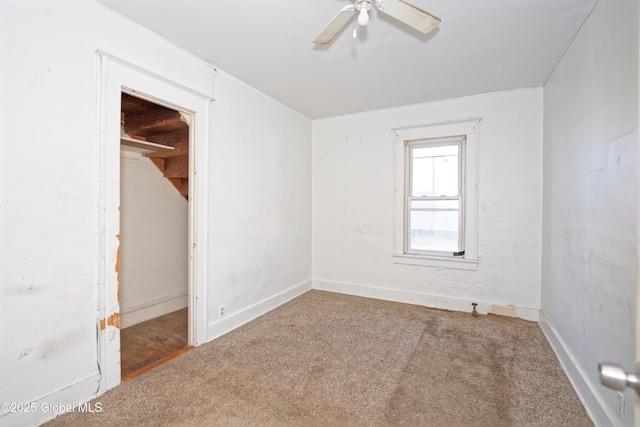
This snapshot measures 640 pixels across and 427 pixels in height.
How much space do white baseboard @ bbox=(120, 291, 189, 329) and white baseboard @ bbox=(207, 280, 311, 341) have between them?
44.5 inches

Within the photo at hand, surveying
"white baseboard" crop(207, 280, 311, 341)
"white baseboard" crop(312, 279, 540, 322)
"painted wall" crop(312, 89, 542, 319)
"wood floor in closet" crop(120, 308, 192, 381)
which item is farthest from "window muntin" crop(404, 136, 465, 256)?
"wood floor in closet" crop(120, 308, 192, 381)

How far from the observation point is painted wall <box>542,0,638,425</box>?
4.92 ft

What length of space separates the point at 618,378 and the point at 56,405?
2573 mm

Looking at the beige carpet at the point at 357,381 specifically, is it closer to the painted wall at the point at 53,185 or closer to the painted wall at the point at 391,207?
the painted wall at the point at 53,185

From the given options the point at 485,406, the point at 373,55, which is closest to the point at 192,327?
the point at 485,406

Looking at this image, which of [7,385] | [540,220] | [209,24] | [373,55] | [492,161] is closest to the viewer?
[7,385]

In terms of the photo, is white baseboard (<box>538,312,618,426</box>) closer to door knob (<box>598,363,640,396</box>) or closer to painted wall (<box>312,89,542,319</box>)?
painted wall (<box>312,89,542,319</box>)

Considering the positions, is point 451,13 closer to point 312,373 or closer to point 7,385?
point 312,373

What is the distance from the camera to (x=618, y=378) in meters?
0.71

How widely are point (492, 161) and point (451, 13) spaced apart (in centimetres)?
196

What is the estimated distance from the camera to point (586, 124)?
206 centimetres

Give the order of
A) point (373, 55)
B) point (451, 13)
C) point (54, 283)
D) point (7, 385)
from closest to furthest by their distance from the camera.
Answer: point (7, 385)
point (54, 283)
point (451, 13)
point (373, 55)

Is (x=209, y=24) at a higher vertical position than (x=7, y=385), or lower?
higher

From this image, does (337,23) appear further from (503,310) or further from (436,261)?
(503,310)
